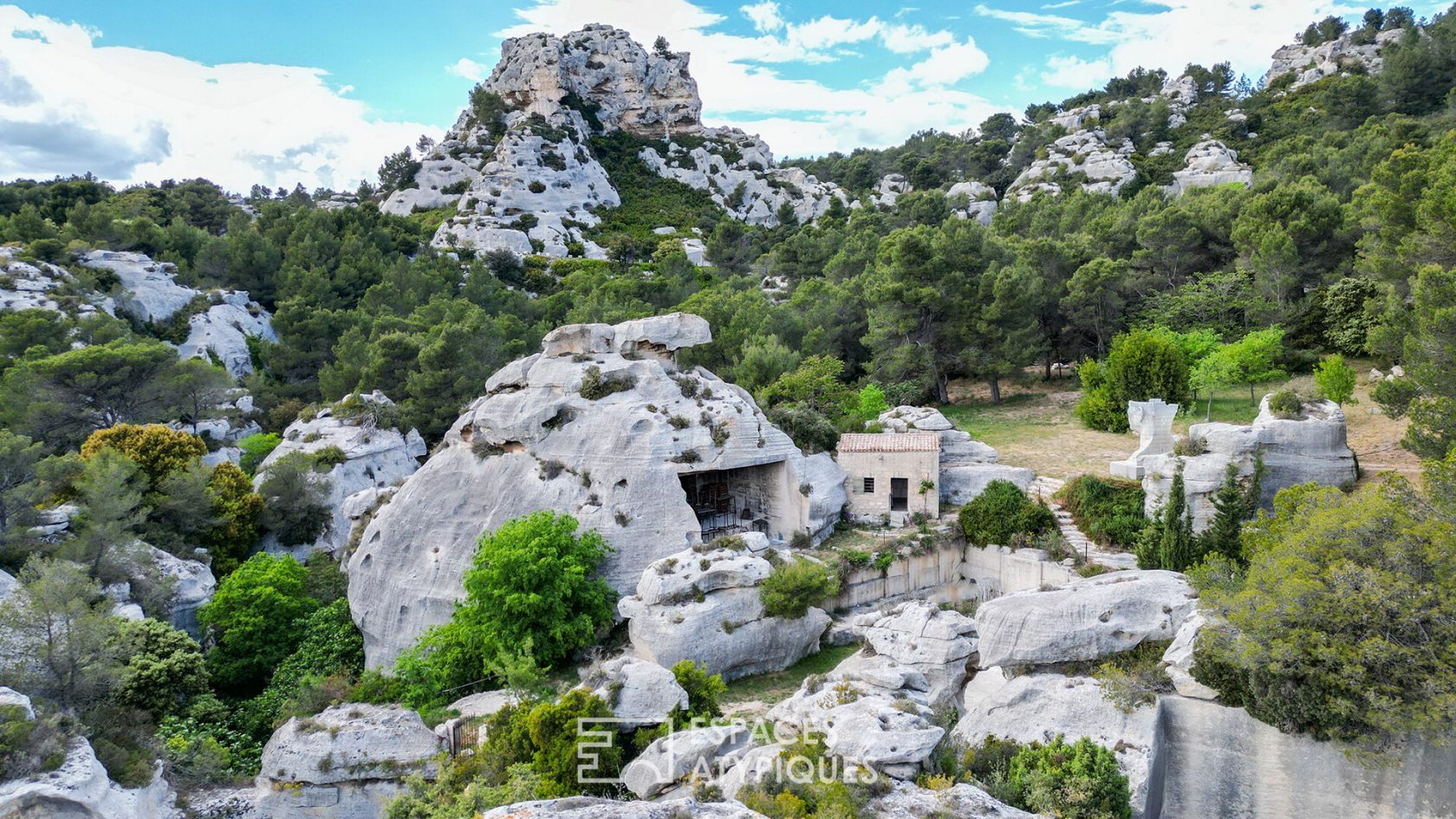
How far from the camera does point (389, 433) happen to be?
28.9 m

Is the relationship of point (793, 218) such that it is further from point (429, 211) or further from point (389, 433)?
point (389, 433)

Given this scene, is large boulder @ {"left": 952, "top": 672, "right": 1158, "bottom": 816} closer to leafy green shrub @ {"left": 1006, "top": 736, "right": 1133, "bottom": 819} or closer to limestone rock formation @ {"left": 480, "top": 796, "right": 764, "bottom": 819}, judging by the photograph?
leafy green shrub @ {"left": 1006, "top": 736, "right": 1133, "bottom": 819}

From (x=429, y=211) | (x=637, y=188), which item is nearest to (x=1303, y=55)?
(x=637, y=188)

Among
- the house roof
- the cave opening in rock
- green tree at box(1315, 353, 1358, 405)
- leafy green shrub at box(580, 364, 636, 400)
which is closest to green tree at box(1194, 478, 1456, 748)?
the house roof

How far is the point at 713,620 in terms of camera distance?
49.9 feet

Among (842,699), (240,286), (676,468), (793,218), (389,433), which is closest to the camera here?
(842,699)

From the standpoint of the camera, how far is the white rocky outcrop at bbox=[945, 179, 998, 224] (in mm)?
59638

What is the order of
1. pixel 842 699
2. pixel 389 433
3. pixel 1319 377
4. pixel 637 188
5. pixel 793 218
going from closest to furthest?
pixel 842 699 < pixel 1319 377 < pixel 389 433 < pixel 793 218 < pixel 637 188

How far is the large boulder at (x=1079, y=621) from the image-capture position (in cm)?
1216

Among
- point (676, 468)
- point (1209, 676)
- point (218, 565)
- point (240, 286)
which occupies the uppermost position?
point (240, 286)

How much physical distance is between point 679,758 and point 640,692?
6.23 ft

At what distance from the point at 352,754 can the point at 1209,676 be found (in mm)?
13477

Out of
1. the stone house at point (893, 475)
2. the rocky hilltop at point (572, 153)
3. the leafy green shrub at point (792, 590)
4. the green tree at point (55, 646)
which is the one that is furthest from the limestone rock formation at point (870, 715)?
the rocky hilltop at point (572, 153)

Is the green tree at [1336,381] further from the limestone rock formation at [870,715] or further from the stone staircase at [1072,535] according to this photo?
the limestone rock formation at [870,715]
